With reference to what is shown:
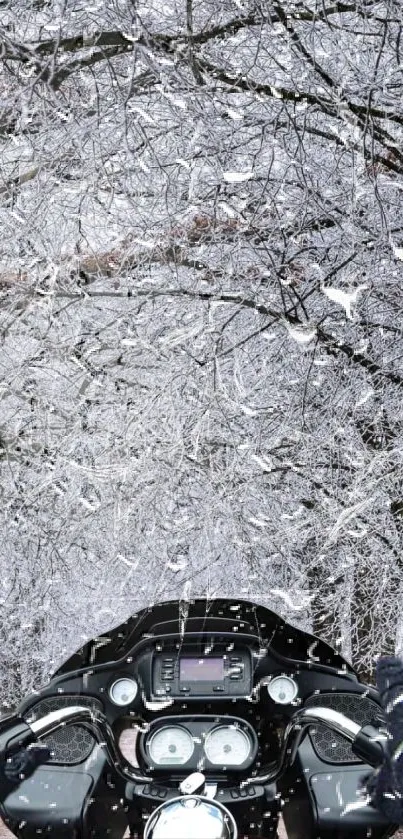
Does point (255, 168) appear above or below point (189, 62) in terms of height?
below

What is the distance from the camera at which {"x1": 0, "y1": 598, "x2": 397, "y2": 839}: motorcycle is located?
2.26 meters

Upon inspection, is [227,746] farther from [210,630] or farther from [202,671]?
[210,630]

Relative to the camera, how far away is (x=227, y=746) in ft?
7.64

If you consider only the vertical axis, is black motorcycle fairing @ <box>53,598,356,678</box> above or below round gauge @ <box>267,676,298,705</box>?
above

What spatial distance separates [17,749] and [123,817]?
1.14 ft

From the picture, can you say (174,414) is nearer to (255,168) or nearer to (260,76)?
(255,168)

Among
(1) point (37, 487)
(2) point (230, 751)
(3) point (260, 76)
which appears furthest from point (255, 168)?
(2) point (230, 751)

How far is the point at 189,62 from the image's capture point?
5094mm

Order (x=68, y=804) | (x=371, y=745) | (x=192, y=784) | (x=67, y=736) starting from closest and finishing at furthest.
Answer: (x=192, y=784), (x=371, y=745), (x=68, y=804), (x=67, y=736)

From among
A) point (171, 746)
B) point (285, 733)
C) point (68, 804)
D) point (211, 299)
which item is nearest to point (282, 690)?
point (285, 733)

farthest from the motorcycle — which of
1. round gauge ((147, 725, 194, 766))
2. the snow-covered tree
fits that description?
the snow-covered tree

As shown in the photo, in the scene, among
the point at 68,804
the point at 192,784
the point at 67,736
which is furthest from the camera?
the point at 67,736

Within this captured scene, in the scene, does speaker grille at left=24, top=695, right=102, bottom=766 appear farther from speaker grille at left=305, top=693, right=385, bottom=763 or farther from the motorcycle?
speaker grille at left=305, top=693, right=385, bottom=763

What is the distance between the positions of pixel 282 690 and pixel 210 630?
245 mm
